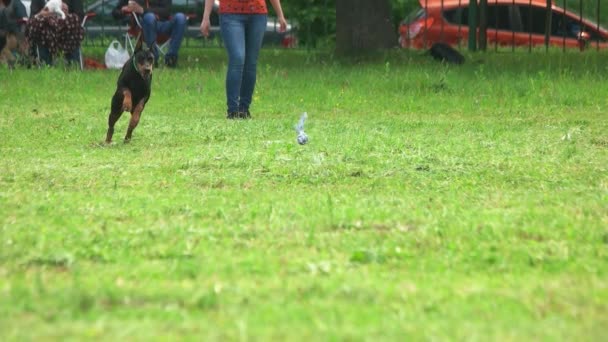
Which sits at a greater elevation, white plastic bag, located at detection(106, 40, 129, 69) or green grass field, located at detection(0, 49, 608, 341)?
green grass field, located at detection(0, 49, 608, 341)

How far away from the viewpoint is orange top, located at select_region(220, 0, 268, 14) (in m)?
14.1

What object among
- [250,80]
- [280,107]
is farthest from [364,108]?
[250,80]

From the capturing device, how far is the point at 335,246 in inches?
255

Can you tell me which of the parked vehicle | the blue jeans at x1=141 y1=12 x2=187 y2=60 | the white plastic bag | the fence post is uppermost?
the blue jeans at x1=141 y1=12 x2=187 y2=60

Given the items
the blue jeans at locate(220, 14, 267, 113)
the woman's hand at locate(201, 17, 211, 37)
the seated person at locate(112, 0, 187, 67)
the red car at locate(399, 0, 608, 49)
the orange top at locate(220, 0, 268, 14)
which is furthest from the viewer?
the red car at locate(399, 0, 608, 49)

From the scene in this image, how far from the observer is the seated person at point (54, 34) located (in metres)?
22.5

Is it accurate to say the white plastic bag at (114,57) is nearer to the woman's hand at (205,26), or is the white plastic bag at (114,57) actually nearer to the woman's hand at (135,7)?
the woman's hand at (135,7)

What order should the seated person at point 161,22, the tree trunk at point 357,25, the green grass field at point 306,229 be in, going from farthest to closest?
the tree trunk at point 357,25, the seated person at point 161,22, the green grass field at point 306,229

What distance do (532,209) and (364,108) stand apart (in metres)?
9.09

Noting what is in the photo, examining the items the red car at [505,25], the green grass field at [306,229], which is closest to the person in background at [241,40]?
the green grass field at [306,229]

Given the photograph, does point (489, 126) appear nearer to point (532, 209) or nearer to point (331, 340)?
point (532, 209)

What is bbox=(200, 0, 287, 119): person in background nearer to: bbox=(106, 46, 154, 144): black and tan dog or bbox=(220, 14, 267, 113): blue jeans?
bbox=(220, 14, 267, 113): blue jeans

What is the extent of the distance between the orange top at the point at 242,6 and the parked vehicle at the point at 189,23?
1545 cm

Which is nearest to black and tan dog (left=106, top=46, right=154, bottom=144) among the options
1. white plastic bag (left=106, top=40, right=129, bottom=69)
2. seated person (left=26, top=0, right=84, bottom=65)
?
seated person (left=26, top=0, right=84, bottom=65)
